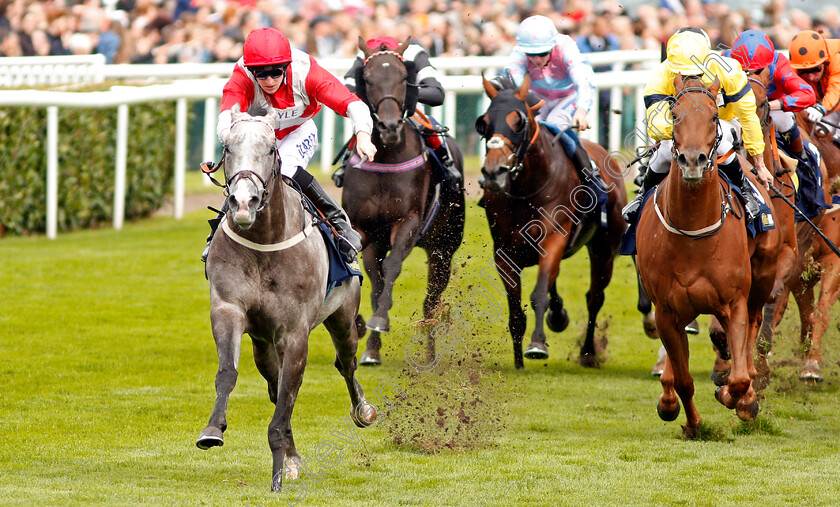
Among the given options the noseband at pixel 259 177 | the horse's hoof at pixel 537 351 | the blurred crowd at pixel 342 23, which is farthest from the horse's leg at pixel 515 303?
the blurred crowd at pixel 342 23

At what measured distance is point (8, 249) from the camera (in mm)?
11875

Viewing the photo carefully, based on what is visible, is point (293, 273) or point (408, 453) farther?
point (408, 453)

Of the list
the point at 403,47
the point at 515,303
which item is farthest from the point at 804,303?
the point at 403,47

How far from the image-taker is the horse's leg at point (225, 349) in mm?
4754

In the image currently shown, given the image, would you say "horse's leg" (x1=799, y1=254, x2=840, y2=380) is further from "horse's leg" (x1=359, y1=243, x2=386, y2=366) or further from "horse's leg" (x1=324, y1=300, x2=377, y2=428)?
"horse's leg" (x1=324, y1=300, x2=377, y2=428)

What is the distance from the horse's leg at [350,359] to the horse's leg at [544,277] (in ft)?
5.69

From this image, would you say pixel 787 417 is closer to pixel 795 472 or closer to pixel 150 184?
pixel 795 472

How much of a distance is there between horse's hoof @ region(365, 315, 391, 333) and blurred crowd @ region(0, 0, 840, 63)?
7058 mm

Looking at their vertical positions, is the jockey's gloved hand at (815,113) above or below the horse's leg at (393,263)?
above

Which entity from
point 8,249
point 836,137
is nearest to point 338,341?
point 836,137

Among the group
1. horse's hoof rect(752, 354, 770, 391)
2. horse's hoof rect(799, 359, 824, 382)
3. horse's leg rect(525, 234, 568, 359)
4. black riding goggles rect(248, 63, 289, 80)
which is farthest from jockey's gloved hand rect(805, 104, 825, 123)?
black riding goggles rect(248, 63, 289, 80)

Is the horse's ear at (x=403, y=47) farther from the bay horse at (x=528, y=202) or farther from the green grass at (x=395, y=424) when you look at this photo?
the green grass at (x=395, y=424)

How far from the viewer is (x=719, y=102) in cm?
570

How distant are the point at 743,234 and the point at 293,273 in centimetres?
220
